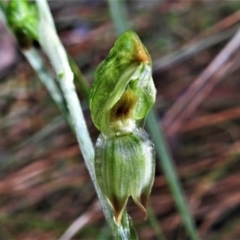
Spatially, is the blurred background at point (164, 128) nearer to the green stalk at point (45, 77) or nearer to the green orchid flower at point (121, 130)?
the green stalk at point (45, 77)

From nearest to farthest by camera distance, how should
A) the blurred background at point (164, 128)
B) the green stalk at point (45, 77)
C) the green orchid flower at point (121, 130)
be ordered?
the green orchid flower at point (121, 130), the green stalk at point (45, 77), the blurred background at point (164, 128)

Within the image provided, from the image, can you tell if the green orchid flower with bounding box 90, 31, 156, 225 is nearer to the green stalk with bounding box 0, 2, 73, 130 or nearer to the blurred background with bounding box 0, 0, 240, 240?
the green stalk with bounding box 0, 2, 73, 130

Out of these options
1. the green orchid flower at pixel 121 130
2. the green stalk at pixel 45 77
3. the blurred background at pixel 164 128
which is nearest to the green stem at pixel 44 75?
the green stalk at pixel 45 77

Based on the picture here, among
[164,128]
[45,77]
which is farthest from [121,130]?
[164,128]

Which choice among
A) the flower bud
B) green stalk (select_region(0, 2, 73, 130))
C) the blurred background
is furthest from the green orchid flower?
the blurred background

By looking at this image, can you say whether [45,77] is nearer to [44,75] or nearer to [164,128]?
[44,75]

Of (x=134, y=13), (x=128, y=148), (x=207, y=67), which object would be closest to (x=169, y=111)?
(x=207, y=67)
